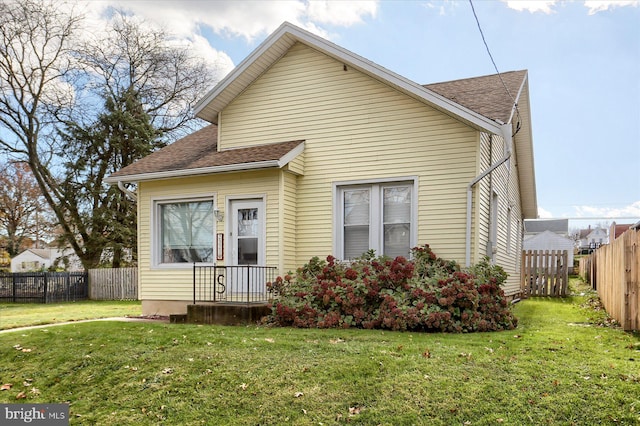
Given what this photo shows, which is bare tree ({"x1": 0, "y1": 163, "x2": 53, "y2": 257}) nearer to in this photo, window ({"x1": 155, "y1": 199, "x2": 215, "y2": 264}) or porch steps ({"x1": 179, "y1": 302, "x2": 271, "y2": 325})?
window ({"x1": 155, "y1": 199, "x2": 215, "y2": 264})

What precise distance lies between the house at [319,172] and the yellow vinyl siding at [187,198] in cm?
3

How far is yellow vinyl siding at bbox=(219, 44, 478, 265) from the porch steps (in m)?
1.87

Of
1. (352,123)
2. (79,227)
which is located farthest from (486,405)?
(79,227)

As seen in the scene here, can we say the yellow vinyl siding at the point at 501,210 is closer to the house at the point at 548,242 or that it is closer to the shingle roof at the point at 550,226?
the house at the point at 548,242

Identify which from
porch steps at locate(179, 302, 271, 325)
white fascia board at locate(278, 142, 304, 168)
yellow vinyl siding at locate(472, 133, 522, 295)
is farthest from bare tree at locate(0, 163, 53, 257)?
yellow vinyl siding at locate(472, 133, 522, 295)

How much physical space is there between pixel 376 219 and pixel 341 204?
86cm

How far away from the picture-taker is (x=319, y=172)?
1045 cm

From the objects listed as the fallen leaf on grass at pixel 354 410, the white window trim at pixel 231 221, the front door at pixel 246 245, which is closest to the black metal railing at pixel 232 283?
the front door at pixel 246 245

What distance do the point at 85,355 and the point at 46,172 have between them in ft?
71.7

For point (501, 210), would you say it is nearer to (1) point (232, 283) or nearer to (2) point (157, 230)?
(1) point (232, 283)

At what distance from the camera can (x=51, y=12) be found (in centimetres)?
2405

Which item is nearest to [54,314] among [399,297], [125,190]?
[125,190]

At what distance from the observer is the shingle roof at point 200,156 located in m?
10.2

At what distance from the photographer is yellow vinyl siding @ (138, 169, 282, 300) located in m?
10.2
